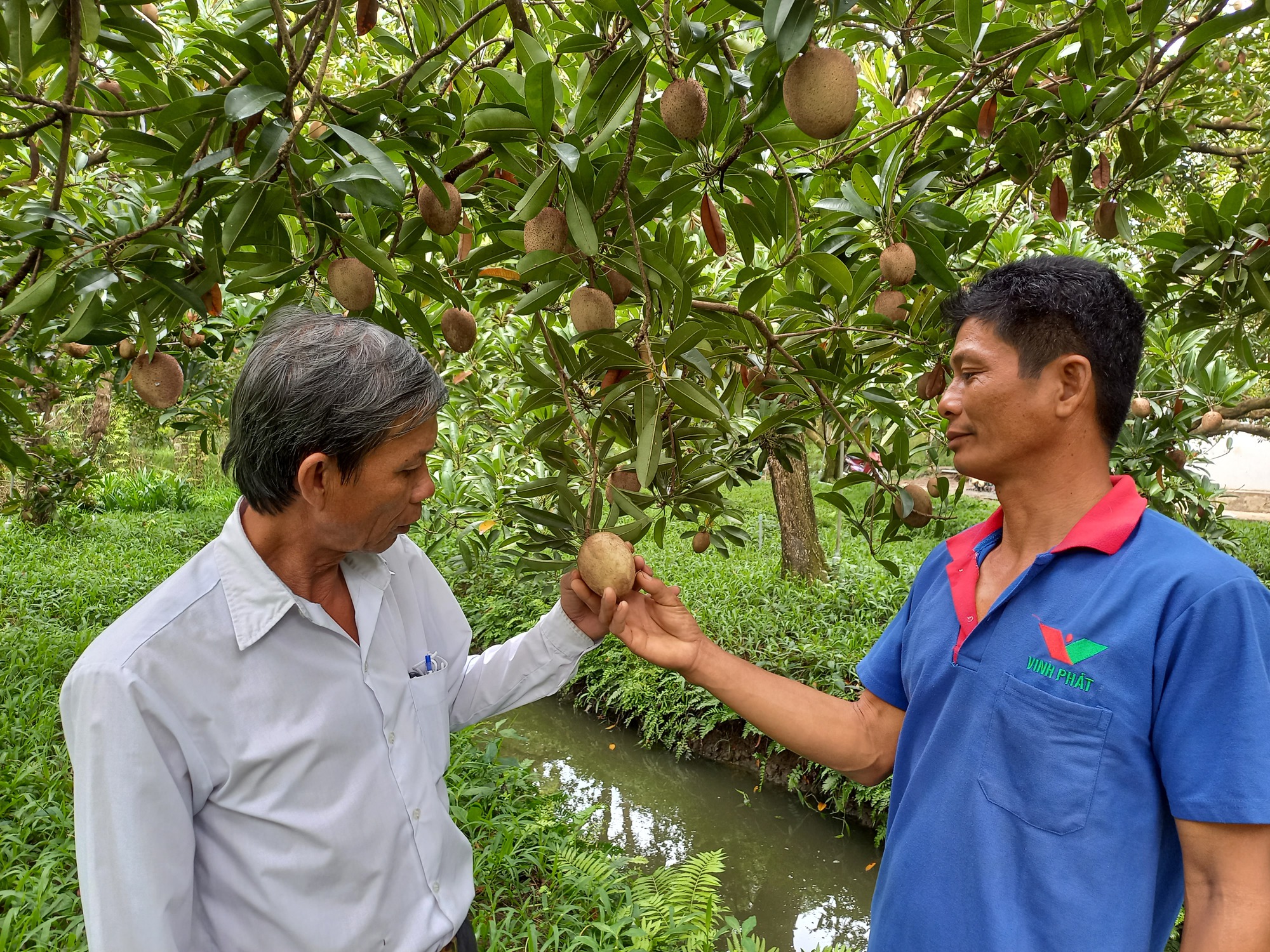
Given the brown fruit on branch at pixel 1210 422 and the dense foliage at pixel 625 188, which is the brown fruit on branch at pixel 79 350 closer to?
the dense foliage at pixel 625 188

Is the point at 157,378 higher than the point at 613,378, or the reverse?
the point at 613,378

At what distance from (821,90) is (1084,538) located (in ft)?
1.97

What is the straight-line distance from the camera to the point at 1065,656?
0.93 meters

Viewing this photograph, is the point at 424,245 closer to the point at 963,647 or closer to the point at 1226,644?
the point at 963,647

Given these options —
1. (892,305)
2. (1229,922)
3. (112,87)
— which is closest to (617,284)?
(892,305)

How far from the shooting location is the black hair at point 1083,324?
1012mm

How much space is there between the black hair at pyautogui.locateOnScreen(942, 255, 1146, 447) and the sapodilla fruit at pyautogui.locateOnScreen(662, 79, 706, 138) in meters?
0.46

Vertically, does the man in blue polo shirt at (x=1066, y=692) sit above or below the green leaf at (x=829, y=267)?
below

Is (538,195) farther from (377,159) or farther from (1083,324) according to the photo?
(1083,324)

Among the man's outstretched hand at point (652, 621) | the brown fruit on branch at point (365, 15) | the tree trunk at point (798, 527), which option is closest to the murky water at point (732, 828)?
the tree trunk at point (798, 527)

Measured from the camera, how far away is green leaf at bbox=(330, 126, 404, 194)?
93 centimetres

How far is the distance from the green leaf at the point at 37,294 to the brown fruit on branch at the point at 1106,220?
1.74 m

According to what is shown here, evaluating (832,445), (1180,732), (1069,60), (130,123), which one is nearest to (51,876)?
(130,123)

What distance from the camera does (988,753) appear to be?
972mm
